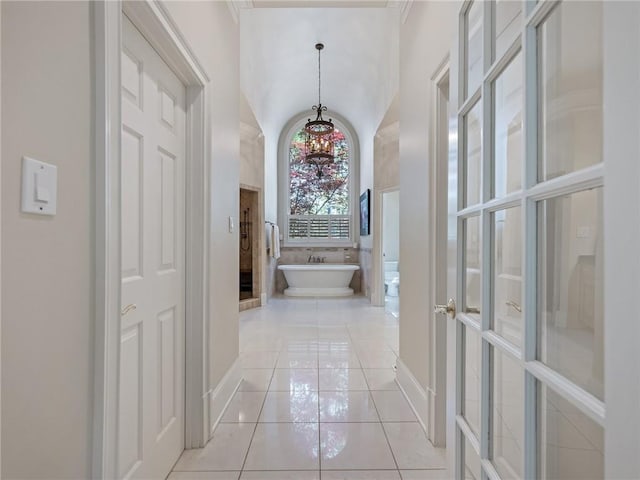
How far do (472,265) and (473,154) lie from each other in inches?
14.1

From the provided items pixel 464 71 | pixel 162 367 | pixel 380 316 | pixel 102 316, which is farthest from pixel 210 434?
pixel 380 316

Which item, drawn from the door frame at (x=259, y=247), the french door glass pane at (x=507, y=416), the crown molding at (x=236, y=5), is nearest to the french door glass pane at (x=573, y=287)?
the french door glass pane at (x=507, y=416)

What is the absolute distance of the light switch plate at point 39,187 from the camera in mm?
691

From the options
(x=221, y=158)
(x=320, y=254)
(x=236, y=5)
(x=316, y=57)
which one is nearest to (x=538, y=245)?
(x=221, y=158)

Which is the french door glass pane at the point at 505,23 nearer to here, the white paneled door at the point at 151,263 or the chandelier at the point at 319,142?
the white paneled door at the point at 151,263

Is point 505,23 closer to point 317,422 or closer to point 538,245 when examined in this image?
point 538,245

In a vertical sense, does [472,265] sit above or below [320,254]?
above

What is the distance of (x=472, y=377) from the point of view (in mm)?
1056

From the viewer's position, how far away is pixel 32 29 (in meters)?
0.72

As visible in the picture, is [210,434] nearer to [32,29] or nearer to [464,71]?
[32,29]

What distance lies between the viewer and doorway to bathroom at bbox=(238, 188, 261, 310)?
5.61 metres

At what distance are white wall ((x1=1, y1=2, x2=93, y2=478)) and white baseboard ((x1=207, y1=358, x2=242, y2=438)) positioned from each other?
3.55 ft

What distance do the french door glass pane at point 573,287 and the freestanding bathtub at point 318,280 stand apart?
569 cm

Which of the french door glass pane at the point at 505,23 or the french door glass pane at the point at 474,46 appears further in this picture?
the french door glass pane at the point at 474,46
